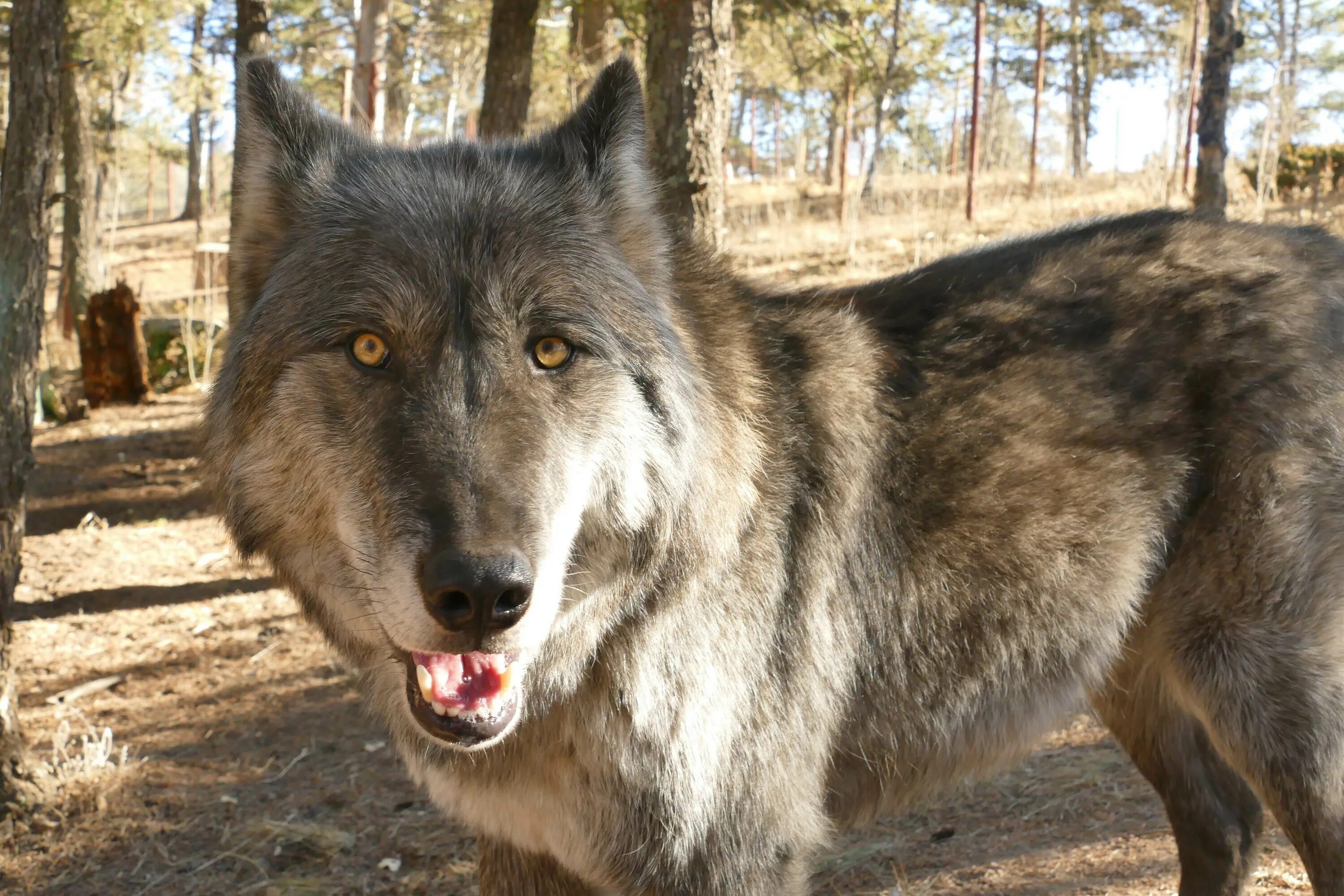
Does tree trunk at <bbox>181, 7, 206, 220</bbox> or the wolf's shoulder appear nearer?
the wolf's shoulder

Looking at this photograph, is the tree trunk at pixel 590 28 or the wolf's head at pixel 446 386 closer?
the wolf's head at pixel 446 386

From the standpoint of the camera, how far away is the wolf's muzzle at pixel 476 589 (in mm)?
1919

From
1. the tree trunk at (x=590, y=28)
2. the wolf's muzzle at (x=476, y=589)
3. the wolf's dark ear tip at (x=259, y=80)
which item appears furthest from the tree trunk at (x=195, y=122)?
the wolf's muzzle at (x=476, y=589)

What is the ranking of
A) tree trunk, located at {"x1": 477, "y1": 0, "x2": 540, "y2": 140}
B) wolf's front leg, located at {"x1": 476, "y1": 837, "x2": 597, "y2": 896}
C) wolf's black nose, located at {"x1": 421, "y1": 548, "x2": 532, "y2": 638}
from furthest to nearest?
tree trunk, located at {"x1": 477, "y1": 0, "x2": 540, "y2": 140}, wolf's front leg, located at {"x1": 476, "y1": 837, "x2": 597, "y2": 896}, wolf's black nose, located at {"x1": 421, "y1": 548, "x2": 532, "y2": 638}

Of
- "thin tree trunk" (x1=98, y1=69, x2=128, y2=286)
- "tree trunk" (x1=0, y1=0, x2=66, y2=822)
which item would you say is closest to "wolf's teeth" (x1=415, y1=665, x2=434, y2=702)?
"tree trunk" (x1=0, y1=0, x2=66, y2=822)

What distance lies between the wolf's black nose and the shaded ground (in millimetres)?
1264

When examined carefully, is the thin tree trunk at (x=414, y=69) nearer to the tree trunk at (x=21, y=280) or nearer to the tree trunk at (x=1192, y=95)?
the tree trunk at (x=1192, y=95)

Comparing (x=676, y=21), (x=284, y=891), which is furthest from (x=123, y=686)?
(x=676, y=21)

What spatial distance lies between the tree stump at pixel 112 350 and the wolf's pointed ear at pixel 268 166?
1072 cm

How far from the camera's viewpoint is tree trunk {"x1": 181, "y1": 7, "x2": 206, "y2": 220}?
1048 inches

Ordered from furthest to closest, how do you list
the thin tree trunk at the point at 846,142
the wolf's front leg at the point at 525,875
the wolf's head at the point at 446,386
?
1. the thin tree trunk at the point at 846,142
2. the wolf's front leg at the point at 525,875
3. the wolf's head at the point at 446,386

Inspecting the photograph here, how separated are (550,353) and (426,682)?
764 mm

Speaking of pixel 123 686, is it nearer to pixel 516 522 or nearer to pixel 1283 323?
pixel 516 522

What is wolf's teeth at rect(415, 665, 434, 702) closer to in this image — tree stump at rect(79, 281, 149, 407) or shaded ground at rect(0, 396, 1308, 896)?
shaded ground at rect(0, 396, 1308, 896)
